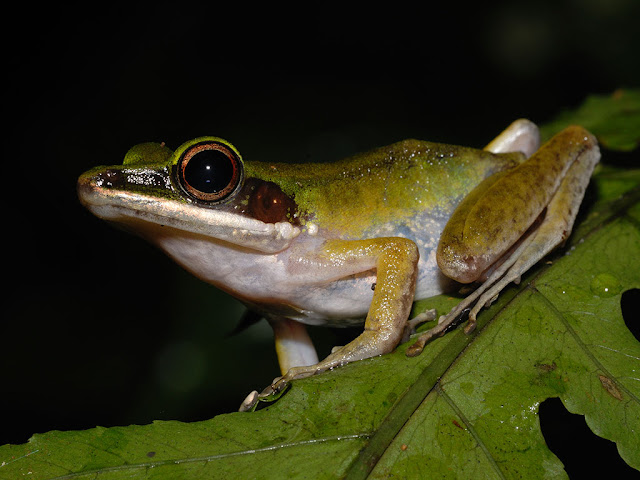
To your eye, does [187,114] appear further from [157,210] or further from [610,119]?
[610,119]

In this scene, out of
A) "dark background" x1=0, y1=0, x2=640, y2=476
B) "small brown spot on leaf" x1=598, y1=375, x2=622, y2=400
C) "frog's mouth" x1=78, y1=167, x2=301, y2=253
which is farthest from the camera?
"dark background" x1=0, y1=0, x2=640, y2=476

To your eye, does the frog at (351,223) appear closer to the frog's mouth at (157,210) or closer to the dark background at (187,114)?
the frog's mouth at (157,210)

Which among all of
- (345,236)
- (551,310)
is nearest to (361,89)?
(345,236)

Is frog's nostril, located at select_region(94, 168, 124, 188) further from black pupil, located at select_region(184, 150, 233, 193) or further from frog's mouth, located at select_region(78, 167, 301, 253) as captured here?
black pupil, located at select_region(184, 150, 233, 193)

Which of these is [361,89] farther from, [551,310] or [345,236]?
[551,310]

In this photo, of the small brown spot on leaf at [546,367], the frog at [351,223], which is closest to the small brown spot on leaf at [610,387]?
the small brown spot on leaf at [546,367]

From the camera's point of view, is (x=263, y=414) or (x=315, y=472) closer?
(x=315, y=472)

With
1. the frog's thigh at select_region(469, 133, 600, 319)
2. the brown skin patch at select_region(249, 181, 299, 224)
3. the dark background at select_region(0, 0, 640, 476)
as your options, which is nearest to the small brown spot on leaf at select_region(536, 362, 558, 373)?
the frog's thigh at select_region(469, 133, 600, 319)

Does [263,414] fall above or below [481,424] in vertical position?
above
